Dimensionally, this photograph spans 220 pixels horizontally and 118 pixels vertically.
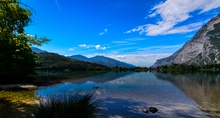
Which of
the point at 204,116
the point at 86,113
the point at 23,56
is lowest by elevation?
the point at 204,116

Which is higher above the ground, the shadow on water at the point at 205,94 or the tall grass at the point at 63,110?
the tall grass at the point at 63,110

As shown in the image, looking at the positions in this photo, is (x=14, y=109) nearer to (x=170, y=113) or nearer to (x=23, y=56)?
A: (x=170, y=113)

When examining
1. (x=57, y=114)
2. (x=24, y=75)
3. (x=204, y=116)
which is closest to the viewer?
(x=57, y=114)

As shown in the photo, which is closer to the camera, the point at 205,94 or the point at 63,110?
the point at 63,110

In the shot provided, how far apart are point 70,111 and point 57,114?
520mm

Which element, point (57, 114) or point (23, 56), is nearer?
point (57, 114)

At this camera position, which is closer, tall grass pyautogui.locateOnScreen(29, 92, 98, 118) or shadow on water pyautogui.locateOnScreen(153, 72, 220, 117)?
tall grass pyautogui.locateOnScreen(29, 92, 98, 118)

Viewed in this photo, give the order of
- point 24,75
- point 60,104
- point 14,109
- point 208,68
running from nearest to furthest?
point 60,104, point 14,109, point 24,75, point 208,68

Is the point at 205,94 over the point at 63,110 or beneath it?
beneath

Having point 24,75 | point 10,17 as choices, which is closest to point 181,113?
point 10,17

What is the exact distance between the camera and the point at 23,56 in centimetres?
3572

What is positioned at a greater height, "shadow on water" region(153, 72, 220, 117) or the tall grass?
the tall grass

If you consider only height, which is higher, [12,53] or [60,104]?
[12,53]

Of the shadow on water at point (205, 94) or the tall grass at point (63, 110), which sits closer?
the tall grass at point (63, 110)
